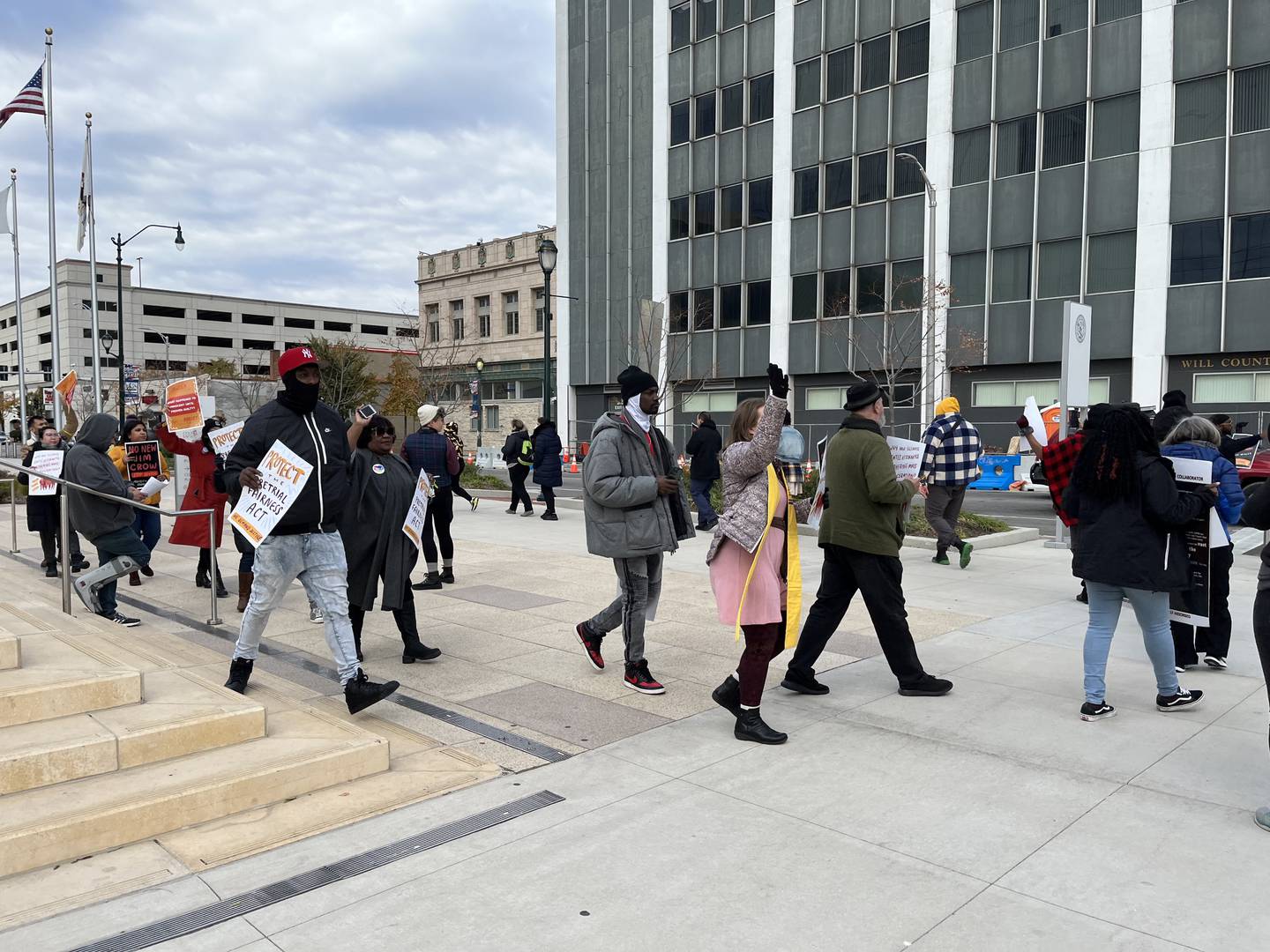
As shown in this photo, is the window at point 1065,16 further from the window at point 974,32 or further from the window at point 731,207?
the window at point 731,207

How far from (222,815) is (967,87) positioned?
32229 millimetres

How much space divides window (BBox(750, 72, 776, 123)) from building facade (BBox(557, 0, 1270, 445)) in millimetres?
103

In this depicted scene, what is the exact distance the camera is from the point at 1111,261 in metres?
28.1

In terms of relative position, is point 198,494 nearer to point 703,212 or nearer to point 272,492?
point 272,492

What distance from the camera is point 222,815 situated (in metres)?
4.19

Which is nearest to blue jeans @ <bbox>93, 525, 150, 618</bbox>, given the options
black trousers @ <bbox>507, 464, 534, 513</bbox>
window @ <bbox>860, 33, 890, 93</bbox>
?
black trousers @ <bbox>507, 464, 534, 513</bbox>

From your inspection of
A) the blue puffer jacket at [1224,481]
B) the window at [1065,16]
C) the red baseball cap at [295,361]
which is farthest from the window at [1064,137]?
the red baseball cap at [295,361]

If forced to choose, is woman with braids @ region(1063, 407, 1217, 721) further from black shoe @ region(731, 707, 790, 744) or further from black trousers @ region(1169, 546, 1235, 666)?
black shoe @ region(731, 707, 790, 744)

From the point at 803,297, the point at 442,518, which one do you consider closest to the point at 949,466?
the point at 442,518

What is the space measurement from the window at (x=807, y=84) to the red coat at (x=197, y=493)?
30.2 meters

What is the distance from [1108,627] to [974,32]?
99.0ft

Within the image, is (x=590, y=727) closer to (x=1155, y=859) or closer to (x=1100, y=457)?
(x=1155, y=859)

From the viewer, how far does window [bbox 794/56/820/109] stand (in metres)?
34.7

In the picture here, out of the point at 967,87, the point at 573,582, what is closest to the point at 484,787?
the point at 573,582
